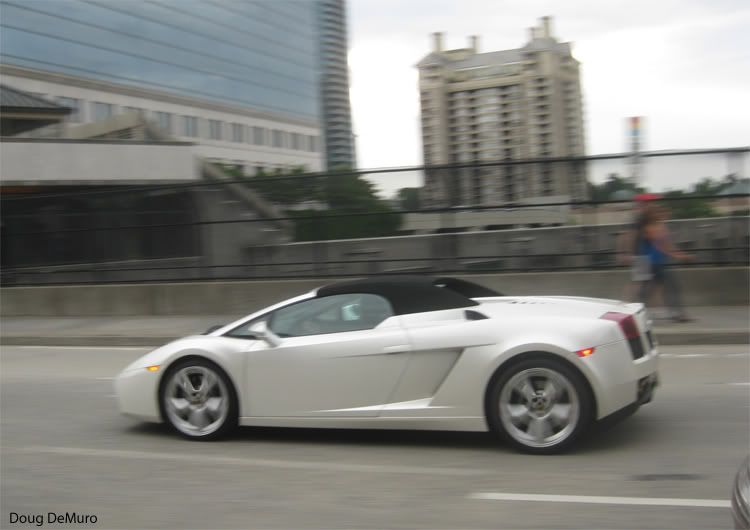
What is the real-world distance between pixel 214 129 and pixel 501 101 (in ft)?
241

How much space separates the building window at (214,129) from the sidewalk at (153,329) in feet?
211

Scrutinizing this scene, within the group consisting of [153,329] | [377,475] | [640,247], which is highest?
[640,247]

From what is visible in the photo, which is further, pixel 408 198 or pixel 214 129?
pixel 214 129

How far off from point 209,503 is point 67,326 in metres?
11.8

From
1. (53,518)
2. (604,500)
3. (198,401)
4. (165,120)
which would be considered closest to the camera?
(604,500)

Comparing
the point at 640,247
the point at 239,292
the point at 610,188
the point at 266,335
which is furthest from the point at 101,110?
the point at 266,335

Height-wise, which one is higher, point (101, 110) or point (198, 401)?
point (101, 110)

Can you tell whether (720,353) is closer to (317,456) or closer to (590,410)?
(590,410)

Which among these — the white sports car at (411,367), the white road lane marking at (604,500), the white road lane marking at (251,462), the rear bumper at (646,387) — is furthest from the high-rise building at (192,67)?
the white road lane marking at (604,500)

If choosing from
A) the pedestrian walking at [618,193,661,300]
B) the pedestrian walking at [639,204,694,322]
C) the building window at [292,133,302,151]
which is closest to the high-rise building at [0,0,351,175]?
the building window at [292,133,302,151]

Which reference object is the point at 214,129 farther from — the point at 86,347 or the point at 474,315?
the point at 474,315

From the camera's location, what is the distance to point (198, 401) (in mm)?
6453

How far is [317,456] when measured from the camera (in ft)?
19.4

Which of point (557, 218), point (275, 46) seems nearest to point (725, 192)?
point (557, 218)
